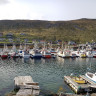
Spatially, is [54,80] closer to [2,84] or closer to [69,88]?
[69,88]

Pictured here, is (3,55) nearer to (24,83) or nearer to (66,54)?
(66,54)

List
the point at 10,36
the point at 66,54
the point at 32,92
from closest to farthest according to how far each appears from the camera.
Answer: the point at 32,92, the point at 66,54, the point at 10,36

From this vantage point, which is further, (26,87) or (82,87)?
(82,87)

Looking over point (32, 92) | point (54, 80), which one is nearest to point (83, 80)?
point (54, 80)

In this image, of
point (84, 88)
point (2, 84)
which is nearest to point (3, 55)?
point (2, 84)

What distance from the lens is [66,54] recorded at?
3319 inches

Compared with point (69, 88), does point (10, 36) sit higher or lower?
higher

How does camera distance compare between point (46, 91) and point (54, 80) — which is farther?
point (54, 80)

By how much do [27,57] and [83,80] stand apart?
46.0m

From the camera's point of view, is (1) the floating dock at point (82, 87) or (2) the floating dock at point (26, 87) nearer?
(2) the floating dock at point (26, 87)

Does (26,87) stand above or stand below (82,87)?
above

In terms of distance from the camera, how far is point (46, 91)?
3095 centimetres

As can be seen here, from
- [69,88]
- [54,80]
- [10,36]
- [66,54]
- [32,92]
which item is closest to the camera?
[32,92]

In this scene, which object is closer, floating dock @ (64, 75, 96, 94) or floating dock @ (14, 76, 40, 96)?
floating dock @ (14, 76, 40, 96)
